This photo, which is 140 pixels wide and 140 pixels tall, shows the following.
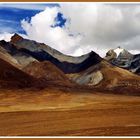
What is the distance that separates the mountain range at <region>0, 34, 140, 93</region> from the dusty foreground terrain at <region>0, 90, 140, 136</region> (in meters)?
0.25

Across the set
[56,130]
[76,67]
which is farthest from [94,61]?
[56,130]

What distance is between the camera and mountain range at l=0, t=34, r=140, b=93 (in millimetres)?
17109

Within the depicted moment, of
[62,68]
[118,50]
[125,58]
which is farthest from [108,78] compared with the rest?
[62,68]

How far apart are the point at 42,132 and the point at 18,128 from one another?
408mm

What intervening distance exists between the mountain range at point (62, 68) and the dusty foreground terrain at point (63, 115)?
0.25m

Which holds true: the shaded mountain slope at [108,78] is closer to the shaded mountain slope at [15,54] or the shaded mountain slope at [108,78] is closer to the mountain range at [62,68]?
the mountain range at [62,68]

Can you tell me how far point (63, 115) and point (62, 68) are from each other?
34.3 inches

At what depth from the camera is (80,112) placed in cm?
1697

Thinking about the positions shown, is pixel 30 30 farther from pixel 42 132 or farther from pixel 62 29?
pixel 42 132

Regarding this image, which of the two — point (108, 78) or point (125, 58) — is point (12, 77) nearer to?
point (108, 78)

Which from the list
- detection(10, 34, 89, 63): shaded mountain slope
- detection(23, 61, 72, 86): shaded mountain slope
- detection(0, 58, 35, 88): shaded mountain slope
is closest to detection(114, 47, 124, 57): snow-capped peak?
detection(10, 34, 89, 63): shaded mountain slope

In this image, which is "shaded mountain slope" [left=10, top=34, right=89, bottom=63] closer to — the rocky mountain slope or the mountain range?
the mountain range

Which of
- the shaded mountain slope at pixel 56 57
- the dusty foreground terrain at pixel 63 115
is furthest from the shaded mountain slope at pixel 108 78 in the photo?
the dusty foreground terrain at pixel 63 115

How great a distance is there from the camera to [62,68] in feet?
56.9
